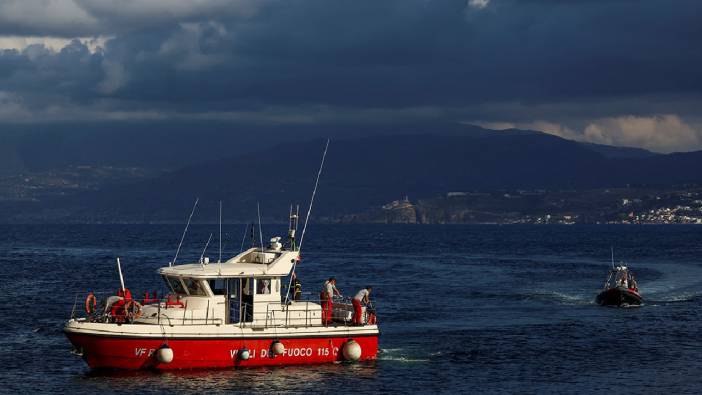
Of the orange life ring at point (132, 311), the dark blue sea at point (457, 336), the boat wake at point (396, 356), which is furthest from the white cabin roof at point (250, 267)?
the boat wake at point (396, 356)

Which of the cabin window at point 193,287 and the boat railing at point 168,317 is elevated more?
the cabin window at point 193,287

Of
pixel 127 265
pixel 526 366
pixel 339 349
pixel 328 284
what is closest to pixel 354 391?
pixel 339 349

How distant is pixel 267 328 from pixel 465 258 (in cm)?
9911

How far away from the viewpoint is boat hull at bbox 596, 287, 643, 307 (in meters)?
79.8

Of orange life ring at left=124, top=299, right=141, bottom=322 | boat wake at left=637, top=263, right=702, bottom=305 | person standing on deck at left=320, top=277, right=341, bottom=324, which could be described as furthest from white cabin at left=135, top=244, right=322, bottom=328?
boat wake at left=637, top=263, right=702, bottom=305

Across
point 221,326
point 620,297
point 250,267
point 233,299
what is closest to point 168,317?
point 221,326

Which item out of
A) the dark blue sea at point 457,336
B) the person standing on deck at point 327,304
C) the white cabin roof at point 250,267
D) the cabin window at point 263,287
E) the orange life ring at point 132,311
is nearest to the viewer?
the dark blue sea at point 457,336

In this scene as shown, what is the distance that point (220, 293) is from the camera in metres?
49.5

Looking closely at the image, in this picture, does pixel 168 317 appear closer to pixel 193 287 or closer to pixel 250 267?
pixel 193 287

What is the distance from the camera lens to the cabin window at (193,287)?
49.2 meters

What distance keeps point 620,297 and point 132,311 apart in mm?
41394

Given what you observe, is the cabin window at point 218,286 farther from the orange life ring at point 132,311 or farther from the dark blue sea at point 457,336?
the dark blue sea at point 457,336

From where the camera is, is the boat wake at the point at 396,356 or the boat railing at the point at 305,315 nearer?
the boat railing at the point at 305,315

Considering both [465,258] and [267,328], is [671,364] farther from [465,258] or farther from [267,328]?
[465,258]
